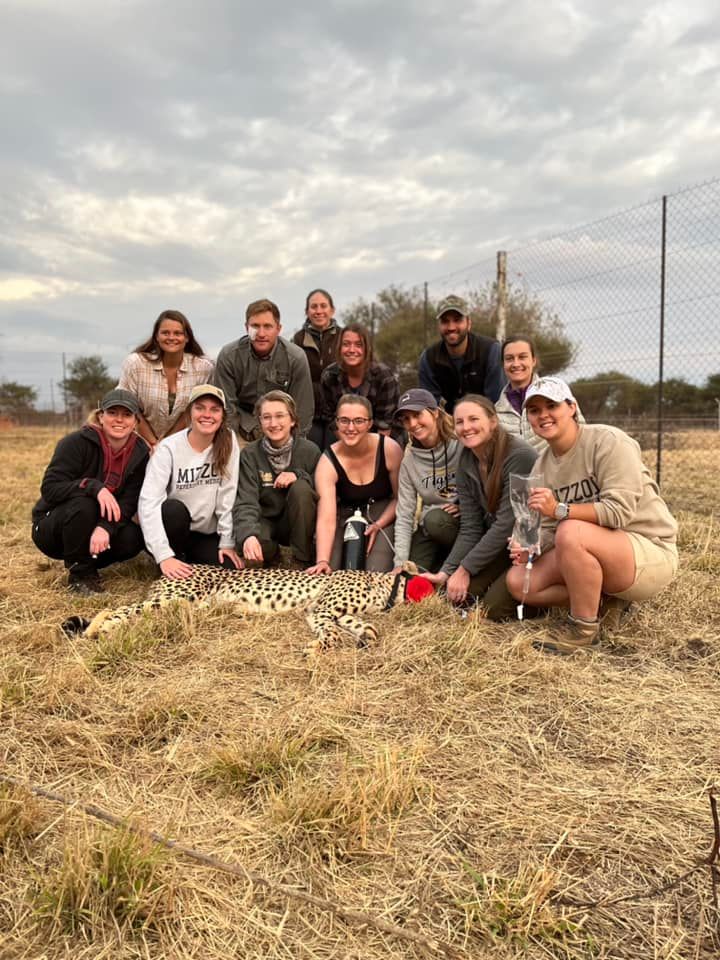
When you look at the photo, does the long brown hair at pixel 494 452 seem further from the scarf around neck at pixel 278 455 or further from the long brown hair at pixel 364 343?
the long brown hair at pixel 364 343

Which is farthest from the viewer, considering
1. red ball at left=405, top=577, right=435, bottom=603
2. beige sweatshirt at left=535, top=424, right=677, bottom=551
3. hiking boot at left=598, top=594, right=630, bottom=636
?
red ball at left=405, top=577, right=435, bottom=603

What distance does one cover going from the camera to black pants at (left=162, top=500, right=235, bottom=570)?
14.4 ft

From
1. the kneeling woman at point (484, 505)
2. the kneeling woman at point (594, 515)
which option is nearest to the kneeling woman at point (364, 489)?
the kneeling woman at point (484, 505)

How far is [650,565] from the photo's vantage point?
3.32 meters

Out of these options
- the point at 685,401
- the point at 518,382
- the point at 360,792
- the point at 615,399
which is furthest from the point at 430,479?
the point at 685,401

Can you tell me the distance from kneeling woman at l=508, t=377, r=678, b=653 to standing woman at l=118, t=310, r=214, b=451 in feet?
8.84

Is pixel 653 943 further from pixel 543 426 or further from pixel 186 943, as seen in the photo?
pixel 543 426

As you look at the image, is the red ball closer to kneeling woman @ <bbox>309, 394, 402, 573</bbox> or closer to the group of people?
the group of people

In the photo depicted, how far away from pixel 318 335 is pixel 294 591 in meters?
2.82

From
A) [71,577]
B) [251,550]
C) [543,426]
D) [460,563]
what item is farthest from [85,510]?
[543,426]

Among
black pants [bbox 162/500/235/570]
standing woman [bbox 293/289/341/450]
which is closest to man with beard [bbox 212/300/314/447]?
standing woman [bbox 293/289/341/450]

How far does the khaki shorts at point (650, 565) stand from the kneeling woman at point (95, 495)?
2.97m

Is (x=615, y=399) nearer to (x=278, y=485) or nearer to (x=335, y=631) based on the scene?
(x=278, y=485)

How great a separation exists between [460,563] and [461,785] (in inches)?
72.8
